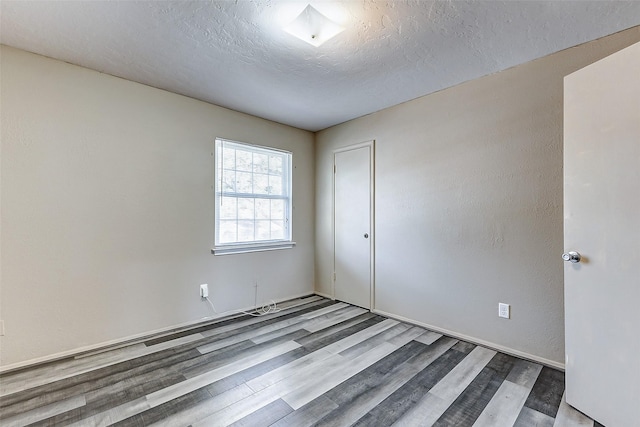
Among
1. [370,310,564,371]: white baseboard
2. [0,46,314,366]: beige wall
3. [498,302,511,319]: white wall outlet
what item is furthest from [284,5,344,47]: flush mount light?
[370,310,564,371]: white baseboard

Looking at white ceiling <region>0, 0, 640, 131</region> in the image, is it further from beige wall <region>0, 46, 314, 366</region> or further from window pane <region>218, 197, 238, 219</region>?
window pane <region>218, 197, 238, 219</region>

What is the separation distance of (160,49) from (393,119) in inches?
89.3

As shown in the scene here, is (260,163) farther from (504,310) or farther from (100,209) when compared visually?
(504,310)

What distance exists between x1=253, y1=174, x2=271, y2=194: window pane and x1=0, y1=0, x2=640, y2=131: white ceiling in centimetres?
107

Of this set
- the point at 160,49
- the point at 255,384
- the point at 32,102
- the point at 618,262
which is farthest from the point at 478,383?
the point at 32,102

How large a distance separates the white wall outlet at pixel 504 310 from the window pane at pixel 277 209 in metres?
2.59

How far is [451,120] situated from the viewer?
106 inches

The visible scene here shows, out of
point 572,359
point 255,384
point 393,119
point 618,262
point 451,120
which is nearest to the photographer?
point 618,262

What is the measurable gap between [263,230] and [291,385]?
79.1 inches

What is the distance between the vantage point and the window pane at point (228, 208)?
10.5 ft

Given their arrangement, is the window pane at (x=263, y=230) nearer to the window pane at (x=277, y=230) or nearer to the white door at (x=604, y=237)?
the window pane at (x=277, y=230)

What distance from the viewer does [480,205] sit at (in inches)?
99.5

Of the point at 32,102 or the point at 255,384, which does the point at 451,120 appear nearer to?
the point at 255,384

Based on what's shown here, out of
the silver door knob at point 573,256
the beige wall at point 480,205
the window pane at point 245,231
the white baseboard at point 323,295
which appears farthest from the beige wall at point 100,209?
the silver door knob at point 573,256
